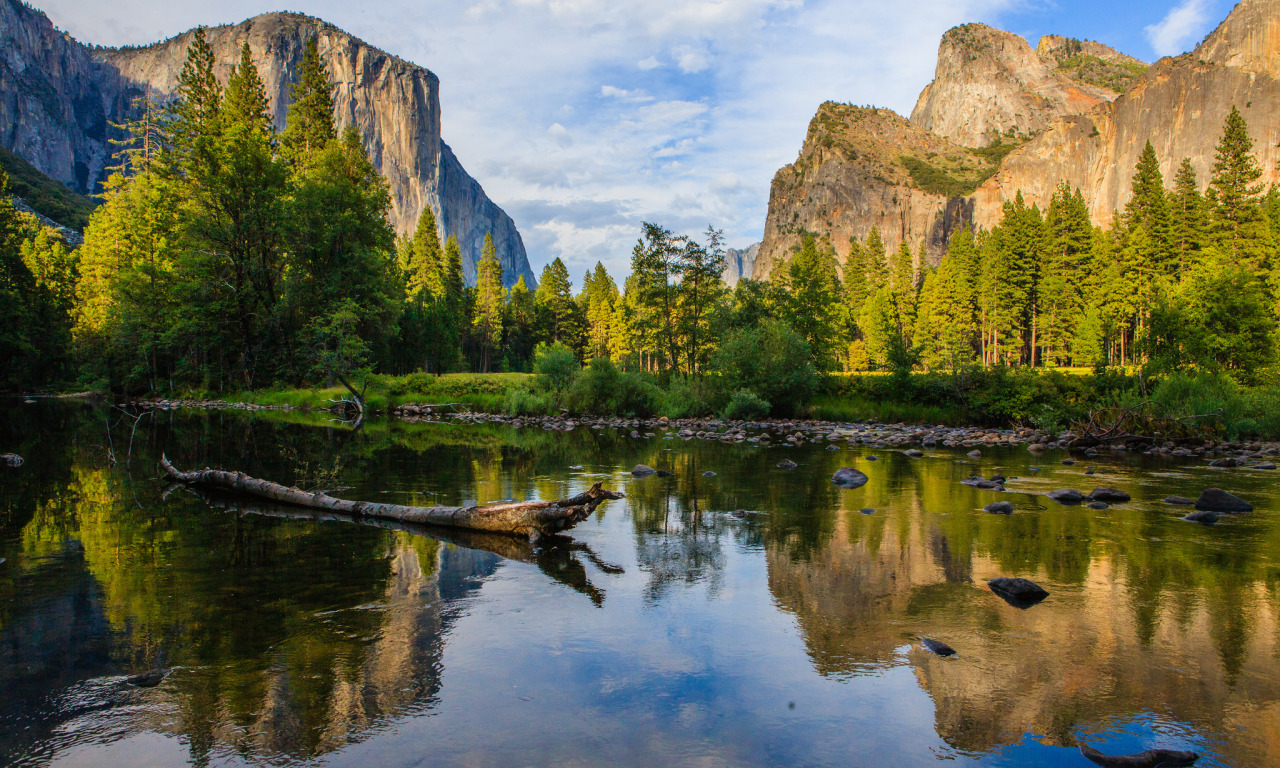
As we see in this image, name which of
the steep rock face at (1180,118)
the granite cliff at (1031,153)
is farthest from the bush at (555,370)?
the granite cliff at (1031,153)

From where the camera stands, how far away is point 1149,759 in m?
3.62

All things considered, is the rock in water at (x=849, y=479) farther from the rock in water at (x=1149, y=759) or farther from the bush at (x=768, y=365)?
the bush at (x=768, y=365)

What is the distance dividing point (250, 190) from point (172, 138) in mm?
10126

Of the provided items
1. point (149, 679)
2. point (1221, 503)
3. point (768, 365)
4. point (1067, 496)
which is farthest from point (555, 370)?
point (149, 679)

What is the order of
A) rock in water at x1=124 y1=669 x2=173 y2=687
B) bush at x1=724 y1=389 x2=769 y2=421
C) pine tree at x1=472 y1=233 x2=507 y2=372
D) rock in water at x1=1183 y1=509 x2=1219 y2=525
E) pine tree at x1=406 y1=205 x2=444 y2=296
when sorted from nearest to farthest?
rock in water at x1=124 y1=669 x2=173 y2=687 → rock in water at x1=1183 y1=509 x2=1219 y2=525 → bush at x1=724 y1=389 x2=769 y2=421 → pine tree at x1=406 y1=205 x2=444 y2=296 → pine tree at x1=472 y1=233 x2=507 y2=372

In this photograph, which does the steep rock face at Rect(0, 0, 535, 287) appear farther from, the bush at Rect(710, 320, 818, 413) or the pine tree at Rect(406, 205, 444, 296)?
the bush at Rect(710, 320, 818, 413)

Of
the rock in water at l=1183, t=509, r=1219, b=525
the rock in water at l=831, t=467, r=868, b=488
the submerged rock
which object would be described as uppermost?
the rock in water at l=831, t=467, r=868, b=488

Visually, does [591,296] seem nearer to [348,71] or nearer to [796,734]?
[796,734]

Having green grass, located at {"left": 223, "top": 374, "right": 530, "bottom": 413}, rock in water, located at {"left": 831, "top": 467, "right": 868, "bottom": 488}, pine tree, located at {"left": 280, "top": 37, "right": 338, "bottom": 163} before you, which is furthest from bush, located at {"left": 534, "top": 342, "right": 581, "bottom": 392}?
pine tree, located at {"left": 280, "top": 37, "right": 338, "bottom": 163}

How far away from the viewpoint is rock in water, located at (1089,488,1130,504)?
39.4 feet

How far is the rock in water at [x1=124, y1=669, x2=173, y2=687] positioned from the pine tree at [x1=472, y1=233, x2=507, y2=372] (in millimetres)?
78310

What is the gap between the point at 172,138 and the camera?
4200 cm

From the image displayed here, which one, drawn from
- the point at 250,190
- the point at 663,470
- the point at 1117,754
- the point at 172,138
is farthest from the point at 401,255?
the point at 1117,754

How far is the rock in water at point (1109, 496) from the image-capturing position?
12.0 metres
